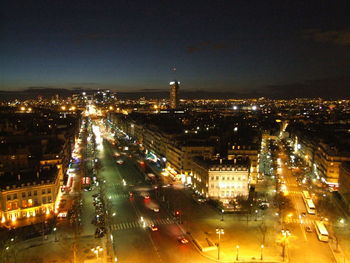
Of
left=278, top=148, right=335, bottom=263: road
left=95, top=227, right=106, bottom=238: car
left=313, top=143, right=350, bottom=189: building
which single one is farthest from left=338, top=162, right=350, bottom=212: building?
left=95, top=227, right=106, bottom=238: car

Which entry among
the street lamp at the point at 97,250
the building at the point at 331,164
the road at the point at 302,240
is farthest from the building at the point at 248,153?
the street lamp at the point at 97,250

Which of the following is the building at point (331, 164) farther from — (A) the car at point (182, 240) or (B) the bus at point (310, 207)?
(A) the car at point (182, 240)

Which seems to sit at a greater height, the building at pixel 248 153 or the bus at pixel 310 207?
the building at pixel 248 153

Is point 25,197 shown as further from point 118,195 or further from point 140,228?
point 140,228

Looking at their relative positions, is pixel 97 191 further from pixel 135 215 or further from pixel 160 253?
pixel 160 253

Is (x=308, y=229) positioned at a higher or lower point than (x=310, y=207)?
lower

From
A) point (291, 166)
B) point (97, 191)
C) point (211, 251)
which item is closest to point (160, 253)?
point (211, 251)

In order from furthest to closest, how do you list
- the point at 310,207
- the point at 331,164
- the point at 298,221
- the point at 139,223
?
the point at 331,164 < the point at 310,207 < the point at 298,221 < the point at 139,223

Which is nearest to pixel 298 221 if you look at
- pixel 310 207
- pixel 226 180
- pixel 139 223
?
pixel 310 207

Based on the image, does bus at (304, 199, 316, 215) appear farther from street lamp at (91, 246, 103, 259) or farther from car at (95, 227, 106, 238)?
street lamp at (91, 246, 103, 259)
